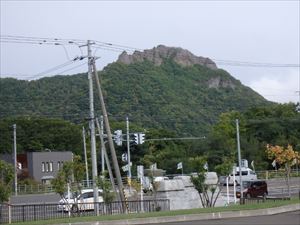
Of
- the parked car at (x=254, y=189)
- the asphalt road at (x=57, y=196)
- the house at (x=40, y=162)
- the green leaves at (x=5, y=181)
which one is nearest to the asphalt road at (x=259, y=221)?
the green leaves at (x=5, y=181)

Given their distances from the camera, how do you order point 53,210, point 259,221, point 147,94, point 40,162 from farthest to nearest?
point 40,162, point 147,94, point 53,210, point 259,221

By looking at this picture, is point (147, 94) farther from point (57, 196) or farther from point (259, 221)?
point (259, 221)

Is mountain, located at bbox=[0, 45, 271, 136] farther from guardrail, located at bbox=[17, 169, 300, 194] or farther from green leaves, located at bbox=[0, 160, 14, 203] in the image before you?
green leaves, located at bbox=[0, 160, 14, 203]

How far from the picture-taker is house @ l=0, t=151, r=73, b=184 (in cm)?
9531

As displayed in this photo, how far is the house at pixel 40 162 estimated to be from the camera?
3752 inches

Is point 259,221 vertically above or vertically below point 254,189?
below

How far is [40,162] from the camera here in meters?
96.2

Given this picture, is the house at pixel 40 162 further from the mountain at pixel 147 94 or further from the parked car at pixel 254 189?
the parked car at pixel 254 189

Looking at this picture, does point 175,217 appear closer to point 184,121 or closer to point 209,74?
point 184,121

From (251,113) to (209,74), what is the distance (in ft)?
42.8

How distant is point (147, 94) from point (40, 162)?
20.0 meters

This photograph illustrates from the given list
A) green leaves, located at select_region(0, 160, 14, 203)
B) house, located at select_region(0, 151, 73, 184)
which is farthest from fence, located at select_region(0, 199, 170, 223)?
house, located at select_region(0, 151, 73, 184)

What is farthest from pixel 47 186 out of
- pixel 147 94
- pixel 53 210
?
pixel 53 210

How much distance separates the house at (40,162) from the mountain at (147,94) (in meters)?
6.35
